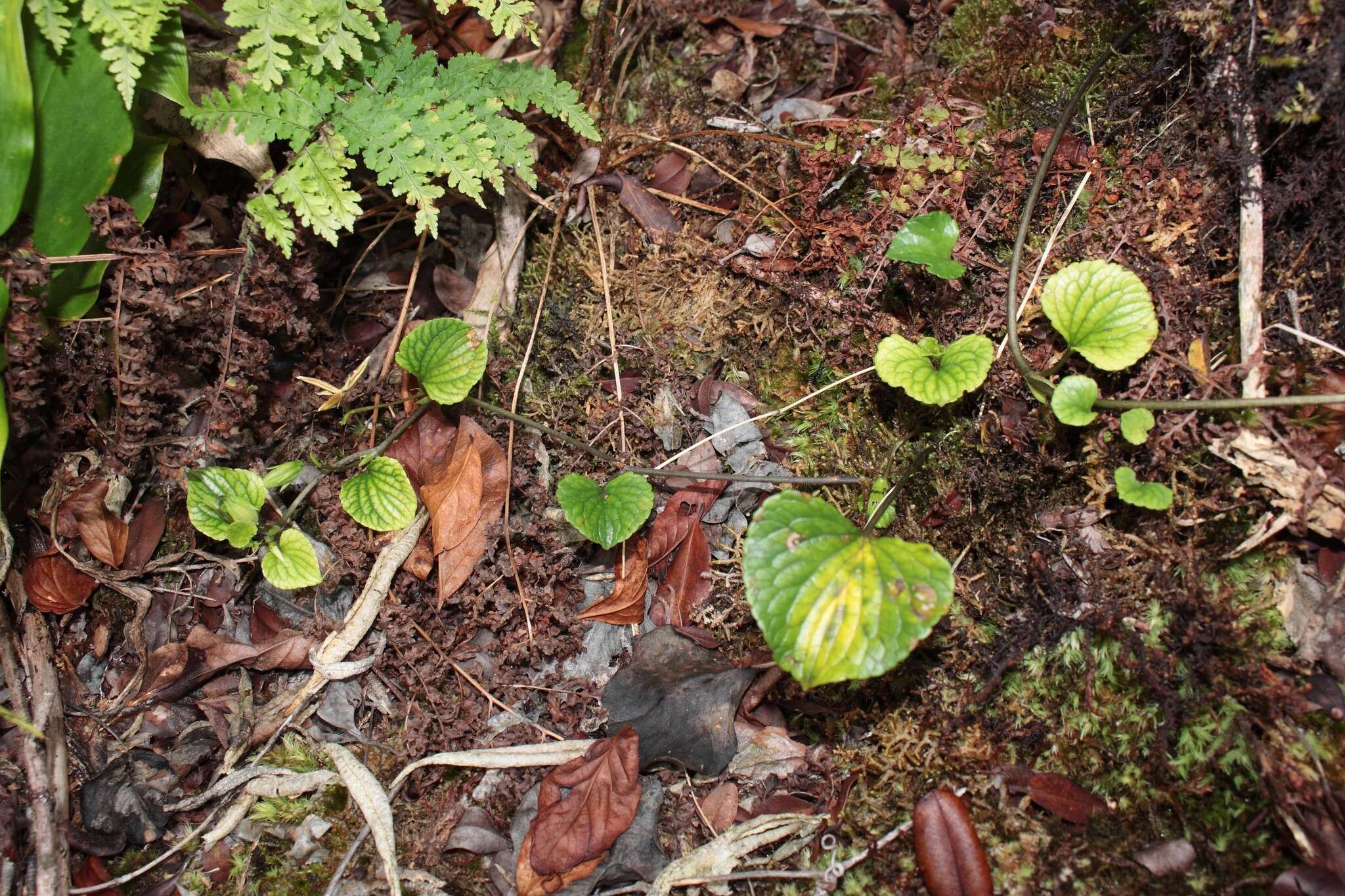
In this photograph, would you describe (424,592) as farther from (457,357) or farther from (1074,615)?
(1074,615)

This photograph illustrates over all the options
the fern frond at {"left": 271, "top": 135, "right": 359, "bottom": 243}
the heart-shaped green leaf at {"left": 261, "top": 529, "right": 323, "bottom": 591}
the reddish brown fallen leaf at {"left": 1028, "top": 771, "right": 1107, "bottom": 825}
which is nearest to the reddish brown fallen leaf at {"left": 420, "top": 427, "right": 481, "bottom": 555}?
the heart-shaped green leaf at {"left": 261, "top": 529, "right": 323, "bottom": 591}

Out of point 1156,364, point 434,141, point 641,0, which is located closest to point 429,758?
point 434,141

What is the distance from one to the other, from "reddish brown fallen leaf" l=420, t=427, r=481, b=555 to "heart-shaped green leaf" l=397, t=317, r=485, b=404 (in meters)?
0.22

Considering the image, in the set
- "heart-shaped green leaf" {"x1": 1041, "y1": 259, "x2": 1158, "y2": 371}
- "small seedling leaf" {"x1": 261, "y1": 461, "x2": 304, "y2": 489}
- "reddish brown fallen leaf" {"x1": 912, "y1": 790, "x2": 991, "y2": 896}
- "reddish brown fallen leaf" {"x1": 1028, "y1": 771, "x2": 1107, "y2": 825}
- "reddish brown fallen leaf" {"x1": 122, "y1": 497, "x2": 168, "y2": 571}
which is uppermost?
"heart-shaped green leaf" {"x1": 1041, "y1": 259, "x2": 1158, "y2": 371}

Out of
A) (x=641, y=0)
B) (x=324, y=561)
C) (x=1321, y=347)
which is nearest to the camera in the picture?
(x=1321, y=347)

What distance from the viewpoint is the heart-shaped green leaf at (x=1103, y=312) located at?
2240 millimetres

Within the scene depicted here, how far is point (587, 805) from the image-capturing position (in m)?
2.37

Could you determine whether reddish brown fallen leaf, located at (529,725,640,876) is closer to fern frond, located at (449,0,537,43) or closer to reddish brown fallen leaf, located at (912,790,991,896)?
reddish brown fallen leaf, located at (912,790,991,896)

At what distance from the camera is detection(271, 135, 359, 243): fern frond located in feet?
8.19

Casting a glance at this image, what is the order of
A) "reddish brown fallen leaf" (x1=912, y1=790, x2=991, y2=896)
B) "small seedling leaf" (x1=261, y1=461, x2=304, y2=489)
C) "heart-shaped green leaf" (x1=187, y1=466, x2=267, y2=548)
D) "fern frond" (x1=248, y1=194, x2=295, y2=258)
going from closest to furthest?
"reddish brown fallen leaf" (x1=912, y1=790, x2=991, y2=896)
"fern frond" (x1=248, y1=194, x2=295, y2=258)
"heart-shaped green leaf" (x1=187, y1=466, x2=267, y2=548)
"small seedling leaf" (x1=261, y1=461, x2=304, y2=489)

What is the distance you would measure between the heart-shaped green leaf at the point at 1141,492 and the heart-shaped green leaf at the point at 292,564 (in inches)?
97.9

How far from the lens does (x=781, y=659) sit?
2.04 metres

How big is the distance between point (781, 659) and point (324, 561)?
1.74m

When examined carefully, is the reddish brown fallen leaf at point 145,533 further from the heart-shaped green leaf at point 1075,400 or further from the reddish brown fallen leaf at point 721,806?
the heart-shaped green leaf at point 1075,400
